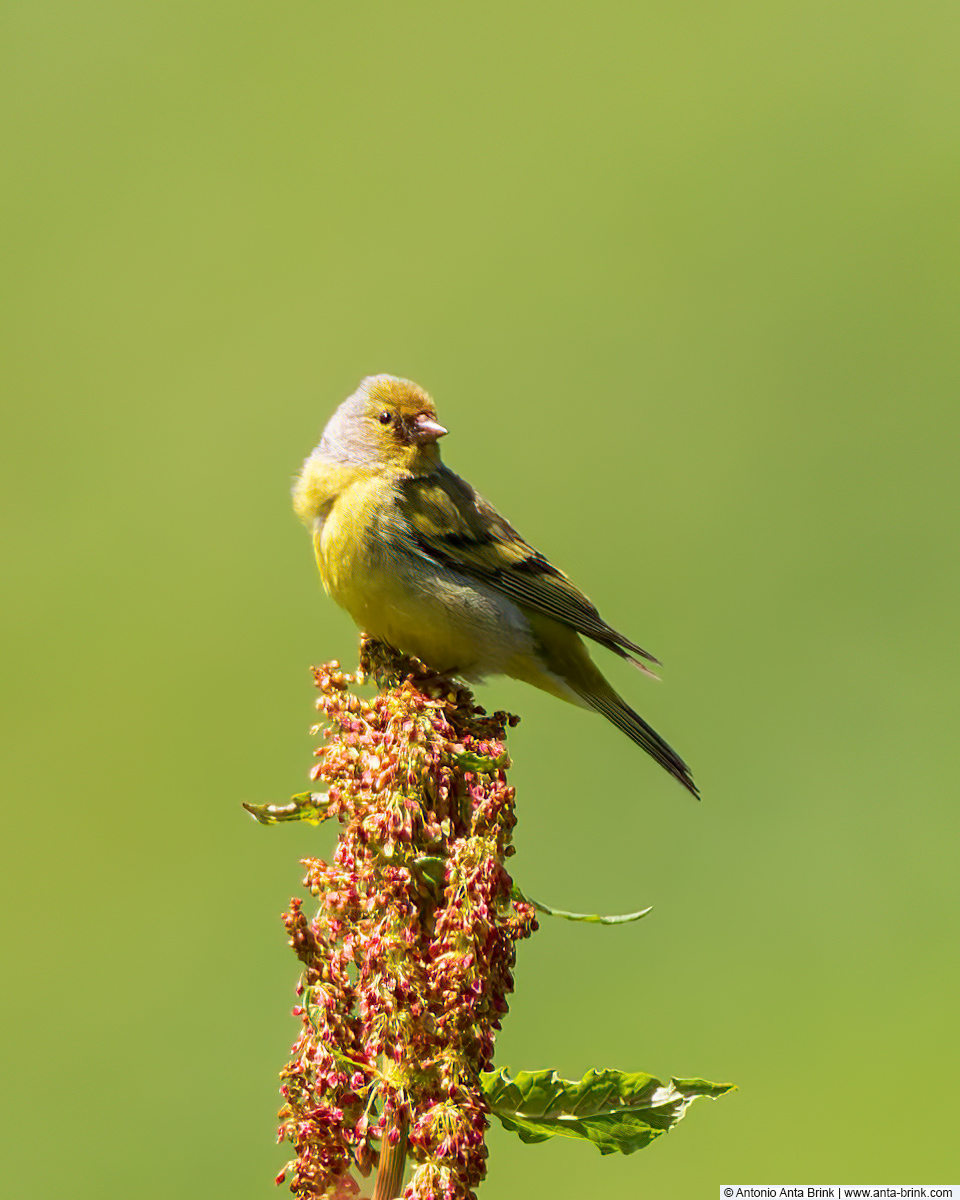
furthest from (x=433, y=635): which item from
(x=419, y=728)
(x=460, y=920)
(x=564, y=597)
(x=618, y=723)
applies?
(x=460, y=920)

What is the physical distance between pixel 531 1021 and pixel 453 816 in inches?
278

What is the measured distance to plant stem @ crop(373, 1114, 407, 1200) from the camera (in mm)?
2895

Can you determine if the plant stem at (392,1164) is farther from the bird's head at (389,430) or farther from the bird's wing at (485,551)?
the bird's head at (389,430)

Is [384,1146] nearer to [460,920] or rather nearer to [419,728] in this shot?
[460,920]

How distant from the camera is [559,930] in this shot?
1021cm

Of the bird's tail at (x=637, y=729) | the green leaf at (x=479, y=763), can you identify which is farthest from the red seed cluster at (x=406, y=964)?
the bird's tail at (x=637, y=729)

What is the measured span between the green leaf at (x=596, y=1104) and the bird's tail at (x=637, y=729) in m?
2.82

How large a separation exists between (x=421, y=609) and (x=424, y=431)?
0.90 meters

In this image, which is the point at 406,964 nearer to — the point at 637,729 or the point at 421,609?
the point at 421,609

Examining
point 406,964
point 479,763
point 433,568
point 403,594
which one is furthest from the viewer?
point 433,568

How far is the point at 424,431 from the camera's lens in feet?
19.2

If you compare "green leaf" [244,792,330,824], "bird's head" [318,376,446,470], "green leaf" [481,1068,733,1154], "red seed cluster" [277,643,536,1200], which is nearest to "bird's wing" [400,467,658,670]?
"bird's head" [318,376,446,470]

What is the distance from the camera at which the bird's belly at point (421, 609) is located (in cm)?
533

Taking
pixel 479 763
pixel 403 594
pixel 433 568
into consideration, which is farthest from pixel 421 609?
pixel 479 763
